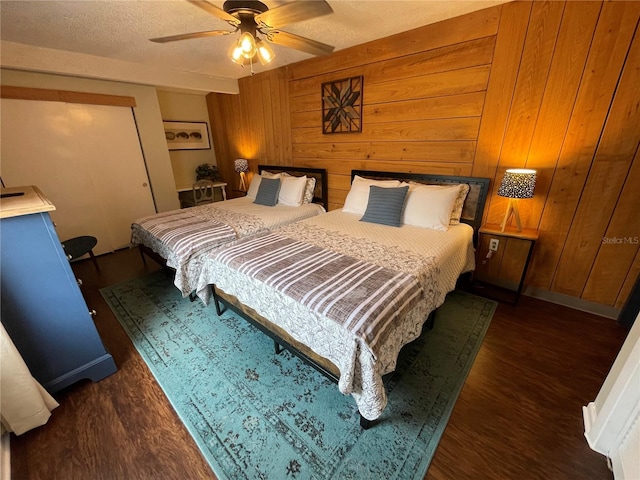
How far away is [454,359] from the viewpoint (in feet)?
5.76

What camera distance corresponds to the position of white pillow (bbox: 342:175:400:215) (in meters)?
2.73

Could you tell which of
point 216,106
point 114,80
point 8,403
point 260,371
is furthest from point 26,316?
point 216,106

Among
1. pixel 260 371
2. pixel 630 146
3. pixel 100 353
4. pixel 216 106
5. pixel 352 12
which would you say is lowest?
pixel 260 371

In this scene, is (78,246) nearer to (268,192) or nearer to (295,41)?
(268,192)

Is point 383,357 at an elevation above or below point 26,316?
A: below

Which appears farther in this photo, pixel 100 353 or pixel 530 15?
pixel 530 15

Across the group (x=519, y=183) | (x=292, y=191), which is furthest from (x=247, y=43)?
(x=519, y=183)

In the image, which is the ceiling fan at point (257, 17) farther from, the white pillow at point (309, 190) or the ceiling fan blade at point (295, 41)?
the white pillow at point (309, 190)

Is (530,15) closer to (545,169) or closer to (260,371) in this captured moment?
(545,169)

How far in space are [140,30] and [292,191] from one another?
2.04m

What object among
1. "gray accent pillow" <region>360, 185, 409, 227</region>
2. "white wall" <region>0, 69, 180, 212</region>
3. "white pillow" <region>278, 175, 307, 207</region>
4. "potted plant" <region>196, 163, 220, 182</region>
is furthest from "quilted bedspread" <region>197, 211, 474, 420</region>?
"potted plant" <region>196, 163, 220, 182</region>

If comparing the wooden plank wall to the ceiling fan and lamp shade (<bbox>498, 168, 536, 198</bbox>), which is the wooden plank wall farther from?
the ceiling fan

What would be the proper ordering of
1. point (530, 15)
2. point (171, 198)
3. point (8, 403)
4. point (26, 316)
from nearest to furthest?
point (8, 403) → point (26, 316) → point (530, 15) → point (171, 198)

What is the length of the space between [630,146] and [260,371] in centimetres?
296
